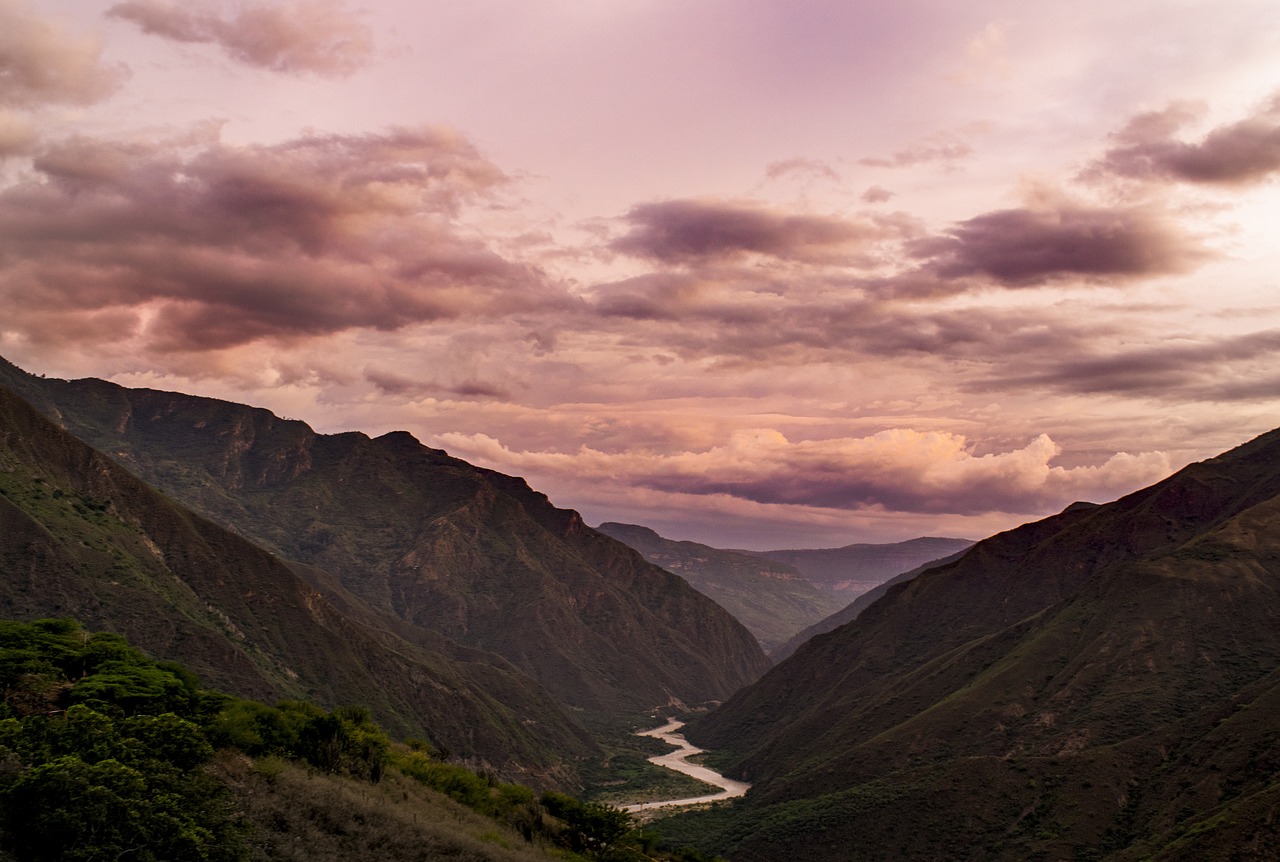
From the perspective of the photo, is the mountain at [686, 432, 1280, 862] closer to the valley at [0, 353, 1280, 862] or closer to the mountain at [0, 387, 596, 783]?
the valley at [0, 353, 1280, 862]

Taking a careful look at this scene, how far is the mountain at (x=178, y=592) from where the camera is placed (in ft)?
401

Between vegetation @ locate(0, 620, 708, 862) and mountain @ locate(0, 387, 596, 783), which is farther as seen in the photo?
mountain @ locate(0, 387, 596, 783)

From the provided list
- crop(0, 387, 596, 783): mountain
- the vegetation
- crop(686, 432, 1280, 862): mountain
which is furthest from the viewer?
crop(0, 387, 596, 783): mountain

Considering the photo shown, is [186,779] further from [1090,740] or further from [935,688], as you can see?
[935,688]

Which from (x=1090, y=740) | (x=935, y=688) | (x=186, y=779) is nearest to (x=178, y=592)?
(x=186, y=779)

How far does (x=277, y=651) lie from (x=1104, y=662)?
15027cm

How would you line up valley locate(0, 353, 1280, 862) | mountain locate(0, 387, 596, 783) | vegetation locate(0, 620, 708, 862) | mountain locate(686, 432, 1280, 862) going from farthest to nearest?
mountain locate(0, 387, 596, 783) → valley locate(0, 353, 1280, 862) → mountain locate(686, 432, 1280, 862) → vegetation locate(0, 620, 708, 862)

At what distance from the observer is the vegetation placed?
32.7m

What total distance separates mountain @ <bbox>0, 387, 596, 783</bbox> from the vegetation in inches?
2772

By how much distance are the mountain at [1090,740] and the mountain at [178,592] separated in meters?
72.1

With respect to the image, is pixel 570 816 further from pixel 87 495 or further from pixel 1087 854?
pixel 87 495

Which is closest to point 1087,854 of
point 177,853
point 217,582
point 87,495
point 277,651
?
point 177,853

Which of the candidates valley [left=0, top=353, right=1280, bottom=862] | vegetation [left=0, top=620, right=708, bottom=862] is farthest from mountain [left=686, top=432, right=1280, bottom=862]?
vegetation [left=0, top=620, right=708, bottom=862]

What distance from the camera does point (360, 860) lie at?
43.3 m
